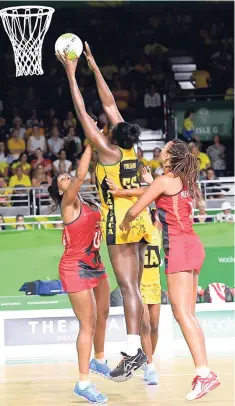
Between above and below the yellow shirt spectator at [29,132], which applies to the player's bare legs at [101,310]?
above

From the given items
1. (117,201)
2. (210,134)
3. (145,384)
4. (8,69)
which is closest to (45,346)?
(145,384)

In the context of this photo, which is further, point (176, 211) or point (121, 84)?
point (121, 84)

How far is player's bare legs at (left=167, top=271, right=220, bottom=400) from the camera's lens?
6.84m

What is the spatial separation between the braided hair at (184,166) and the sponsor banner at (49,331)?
4.22 metres

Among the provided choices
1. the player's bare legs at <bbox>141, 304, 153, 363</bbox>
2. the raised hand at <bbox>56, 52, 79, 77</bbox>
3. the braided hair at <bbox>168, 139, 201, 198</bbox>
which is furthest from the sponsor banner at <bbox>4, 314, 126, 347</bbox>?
the raised hand at <bbox>56, 52, 79, 77</bbox>

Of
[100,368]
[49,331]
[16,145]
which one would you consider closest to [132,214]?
[100,368]

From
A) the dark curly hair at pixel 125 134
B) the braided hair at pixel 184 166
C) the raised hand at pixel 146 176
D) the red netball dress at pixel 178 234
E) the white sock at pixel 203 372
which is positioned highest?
the dark curly hair at pixel 125 134

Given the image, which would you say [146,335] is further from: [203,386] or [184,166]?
[184,166]

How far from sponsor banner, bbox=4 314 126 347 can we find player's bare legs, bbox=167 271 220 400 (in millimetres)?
4060

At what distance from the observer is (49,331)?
36.3ft

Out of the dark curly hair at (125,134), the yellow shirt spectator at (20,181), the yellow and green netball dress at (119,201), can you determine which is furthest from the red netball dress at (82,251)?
the yellow shirt spectator at (20,181)

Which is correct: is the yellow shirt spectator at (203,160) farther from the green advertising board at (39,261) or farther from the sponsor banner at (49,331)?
the sponsor banner at (49,331)

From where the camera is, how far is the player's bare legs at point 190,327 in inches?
269

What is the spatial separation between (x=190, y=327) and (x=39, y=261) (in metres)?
5.43
